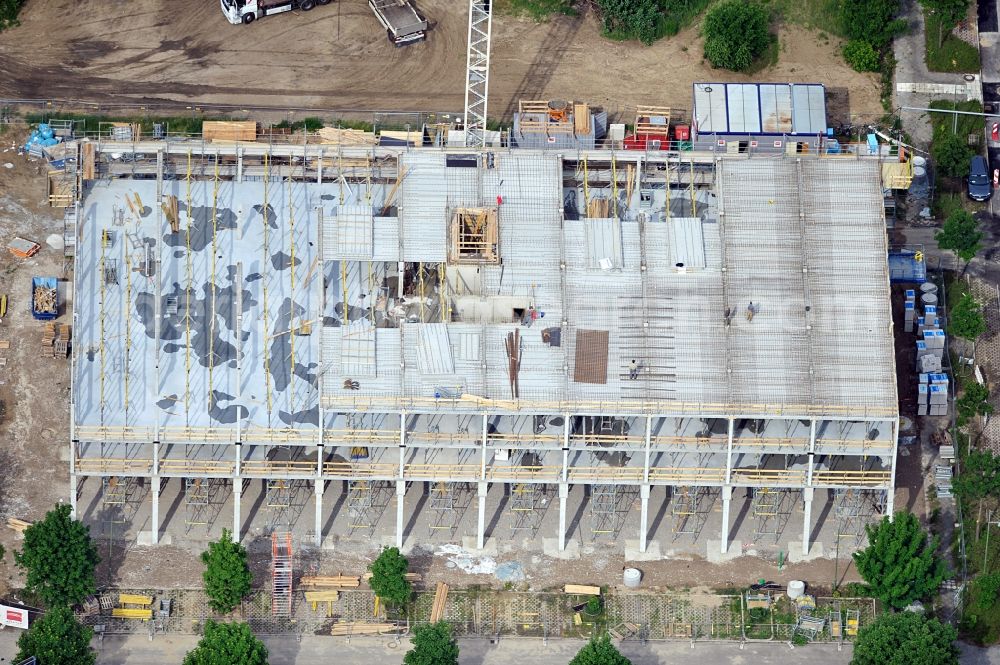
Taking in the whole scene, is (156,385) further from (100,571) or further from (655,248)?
(655,248)

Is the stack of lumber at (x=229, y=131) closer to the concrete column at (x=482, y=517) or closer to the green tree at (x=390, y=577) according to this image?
the concrete column at (x=482, y=517)

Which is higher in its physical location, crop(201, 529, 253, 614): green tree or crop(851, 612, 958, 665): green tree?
crop(201, 529, 253, 614): green tree

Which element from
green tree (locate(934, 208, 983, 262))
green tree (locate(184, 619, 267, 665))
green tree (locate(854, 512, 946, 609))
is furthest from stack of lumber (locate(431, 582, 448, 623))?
green tree (locate(934, 208, 983, 262))

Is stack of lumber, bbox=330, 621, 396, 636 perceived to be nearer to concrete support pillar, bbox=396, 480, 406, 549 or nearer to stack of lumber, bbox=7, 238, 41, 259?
concrete support pillar, bbox=396, 480, 406, 549

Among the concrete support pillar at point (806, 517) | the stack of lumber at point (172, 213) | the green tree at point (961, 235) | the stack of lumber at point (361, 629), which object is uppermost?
the stack of lumber at point (172, 213)

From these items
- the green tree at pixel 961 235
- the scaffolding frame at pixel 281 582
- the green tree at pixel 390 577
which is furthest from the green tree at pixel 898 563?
the scaffolding frame at pixel 281 582

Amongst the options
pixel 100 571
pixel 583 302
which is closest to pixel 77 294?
pixel 100 571
